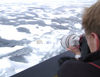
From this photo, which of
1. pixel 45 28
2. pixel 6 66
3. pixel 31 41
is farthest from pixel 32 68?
pixel 45 28

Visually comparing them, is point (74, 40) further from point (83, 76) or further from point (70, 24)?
point (70, 24)

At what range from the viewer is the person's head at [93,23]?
1.43 feet

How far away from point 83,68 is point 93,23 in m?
0.12

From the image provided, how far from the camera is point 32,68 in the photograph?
74cm

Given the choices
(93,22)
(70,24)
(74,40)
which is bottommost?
(70,24)

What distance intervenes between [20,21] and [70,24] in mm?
437

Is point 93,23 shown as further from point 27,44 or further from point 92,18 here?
point 27,44

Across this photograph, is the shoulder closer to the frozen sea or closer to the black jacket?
the black jacket

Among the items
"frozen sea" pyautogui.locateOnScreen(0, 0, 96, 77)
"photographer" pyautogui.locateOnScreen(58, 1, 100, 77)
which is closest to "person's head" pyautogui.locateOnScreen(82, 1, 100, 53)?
"photographer" pyautogui.locateOnScreen(58, 1, 100, 77)

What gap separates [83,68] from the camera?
44 centimetres

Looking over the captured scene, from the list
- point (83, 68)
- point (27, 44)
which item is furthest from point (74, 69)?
point (27, 44)

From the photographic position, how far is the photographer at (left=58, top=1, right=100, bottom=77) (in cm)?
43

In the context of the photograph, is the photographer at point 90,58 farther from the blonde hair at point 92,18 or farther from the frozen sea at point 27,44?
the frozen sea at point 27,44

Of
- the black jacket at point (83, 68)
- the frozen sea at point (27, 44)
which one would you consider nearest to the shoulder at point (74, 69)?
the black jacket at point (83, 68)
